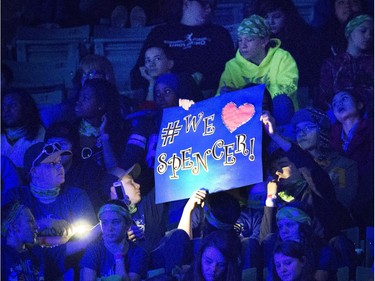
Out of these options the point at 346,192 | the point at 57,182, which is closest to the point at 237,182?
the point at 346,192

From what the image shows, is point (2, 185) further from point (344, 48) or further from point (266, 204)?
point (344, 48)

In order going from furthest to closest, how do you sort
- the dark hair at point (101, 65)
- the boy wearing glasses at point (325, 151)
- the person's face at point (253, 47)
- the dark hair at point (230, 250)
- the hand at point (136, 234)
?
the dark hair at point (101, 65), the hand at point (136, 234), the person's face at point (253, 47), the dark hair at point (230, 250), the boy wearing glasses at point (325, 151)

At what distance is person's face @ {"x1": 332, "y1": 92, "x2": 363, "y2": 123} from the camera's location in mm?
6328

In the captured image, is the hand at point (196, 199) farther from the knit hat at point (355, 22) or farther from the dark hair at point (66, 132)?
the knit hat at point (355, 22)

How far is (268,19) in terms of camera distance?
665 centimetres

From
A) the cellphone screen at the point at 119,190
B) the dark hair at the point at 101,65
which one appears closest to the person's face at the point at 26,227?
the cellphone screen at the point at 119,190

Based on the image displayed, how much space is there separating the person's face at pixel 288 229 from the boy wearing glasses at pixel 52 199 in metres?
1.17

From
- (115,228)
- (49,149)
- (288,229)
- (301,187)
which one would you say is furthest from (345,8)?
(49,149)

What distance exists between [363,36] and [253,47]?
0.64m

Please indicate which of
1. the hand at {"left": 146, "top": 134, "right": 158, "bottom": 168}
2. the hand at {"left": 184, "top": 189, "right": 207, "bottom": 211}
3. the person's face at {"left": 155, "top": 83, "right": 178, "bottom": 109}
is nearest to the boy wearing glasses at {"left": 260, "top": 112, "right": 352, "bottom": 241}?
the hand at {"left": 184, "top": 189, "right": 207, "bottom": 211}

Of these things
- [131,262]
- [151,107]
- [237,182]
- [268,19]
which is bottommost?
[131,262]

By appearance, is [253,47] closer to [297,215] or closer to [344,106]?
[344,106]

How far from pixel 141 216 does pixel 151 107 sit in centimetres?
63

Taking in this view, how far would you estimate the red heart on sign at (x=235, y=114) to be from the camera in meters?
6.62
